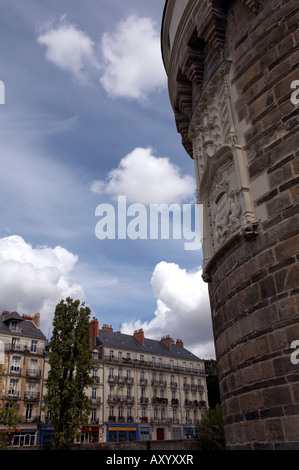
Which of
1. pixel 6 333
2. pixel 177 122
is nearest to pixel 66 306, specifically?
pixel 6 333

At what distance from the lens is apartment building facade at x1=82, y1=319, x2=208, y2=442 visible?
44219 millimetres

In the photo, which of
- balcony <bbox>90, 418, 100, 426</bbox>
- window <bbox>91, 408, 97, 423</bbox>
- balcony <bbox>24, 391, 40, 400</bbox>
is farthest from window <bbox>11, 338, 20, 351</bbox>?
balcony <bbox>90, 418, 100, 426</bbox>

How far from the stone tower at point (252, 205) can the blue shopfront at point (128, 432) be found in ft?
132

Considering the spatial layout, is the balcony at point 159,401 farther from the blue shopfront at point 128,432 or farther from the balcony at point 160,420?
the blue shopfront at point 128,432

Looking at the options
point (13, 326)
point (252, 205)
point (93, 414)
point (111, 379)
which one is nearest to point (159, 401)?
point (111, 379)

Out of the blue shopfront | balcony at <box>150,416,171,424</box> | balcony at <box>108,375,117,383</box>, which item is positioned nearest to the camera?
the blue shopfront

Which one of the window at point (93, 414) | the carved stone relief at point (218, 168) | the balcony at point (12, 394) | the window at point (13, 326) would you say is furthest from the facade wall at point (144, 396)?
the carved stone relief at point (218, 168)

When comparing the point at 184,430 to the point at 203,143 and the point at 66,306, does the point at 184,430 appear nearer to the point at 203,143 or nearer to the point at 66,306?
the point at 66,306

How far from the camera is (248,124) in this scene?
22.9 ft

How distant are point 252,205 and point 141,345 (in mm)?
48698

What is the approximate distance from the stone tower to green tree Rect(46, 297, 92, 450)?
2287 cm

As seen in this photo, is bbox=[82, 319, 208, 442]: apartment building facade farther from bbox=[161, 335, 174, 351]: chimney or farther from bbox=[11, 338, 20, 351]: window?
bbox=[11, 338, 20, 351]: window

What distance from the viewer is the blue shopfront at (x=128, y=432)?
43406 millimetres

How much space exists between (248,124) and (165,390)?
47.7m
